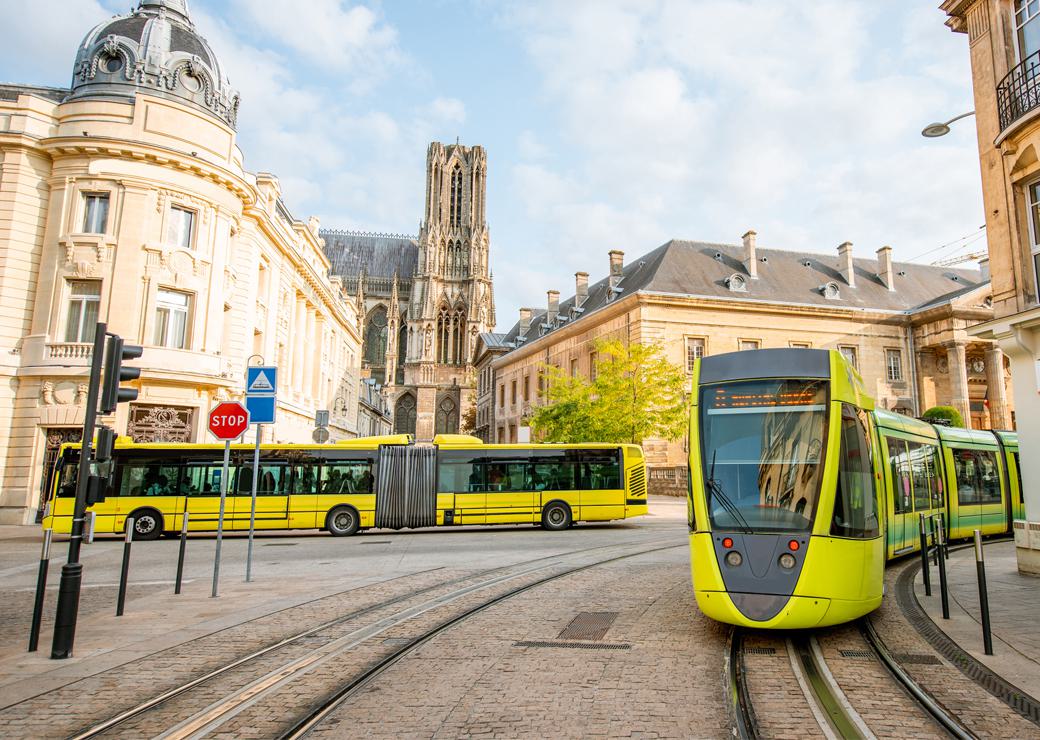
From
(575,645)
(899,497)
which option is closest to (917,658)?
(575,645)

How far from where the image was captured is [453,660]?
6066mm

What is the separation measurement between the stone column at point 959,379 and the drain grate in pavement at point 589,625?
40.5 m

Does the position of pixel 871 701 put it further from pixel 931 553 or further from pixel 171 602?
pixel 931 553

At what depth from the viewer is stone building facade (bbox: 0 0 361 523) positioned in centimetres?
2273

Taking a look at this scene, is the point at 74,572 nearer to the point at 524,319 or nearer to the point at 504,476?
the point at 504,476

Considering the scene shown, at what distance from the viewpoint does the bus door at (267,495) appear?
766 inches

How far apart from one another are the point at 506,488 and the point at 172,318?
42.7 feet

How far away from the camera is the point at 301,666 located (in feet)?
19.5

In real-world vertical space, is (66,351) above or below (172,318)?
below

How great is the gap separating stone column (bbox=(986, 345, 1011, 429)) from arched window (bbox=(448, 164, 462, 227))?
67.0 m

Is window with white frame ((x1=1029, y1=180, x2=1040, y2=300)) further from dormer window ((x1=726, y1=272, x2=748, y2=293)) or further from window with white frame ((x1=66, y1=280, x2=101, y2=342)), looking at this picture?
dormer window ((x1=726, y1=272, x2=748, y2=293))

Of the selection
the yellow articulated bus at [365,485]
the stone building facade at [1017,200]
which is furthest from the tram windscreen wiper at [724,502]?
the yellow articulated bus at [365,485]

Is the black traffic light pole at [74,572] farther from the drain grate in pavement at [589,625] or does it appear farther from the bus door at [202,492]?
the bus door at [202,492]

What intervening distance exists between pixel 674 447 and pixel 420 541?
23585 mm
